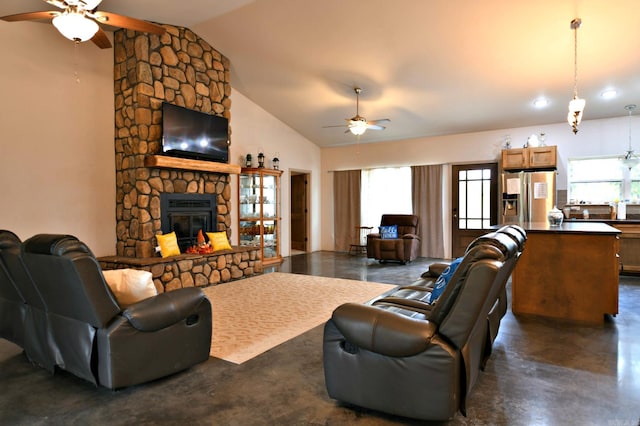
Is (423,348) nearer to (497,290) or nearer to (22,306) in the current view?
(497,290)

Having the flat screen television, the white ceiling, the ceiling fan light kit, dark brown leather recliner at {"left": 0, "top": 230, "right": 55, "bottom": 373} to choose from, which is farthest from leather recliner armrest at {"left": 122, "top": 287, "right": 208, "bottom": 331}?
the white ceiling

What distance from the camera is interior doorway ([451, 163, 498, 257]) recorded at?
25.6 ft

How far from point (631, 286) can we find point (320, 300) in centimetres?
432

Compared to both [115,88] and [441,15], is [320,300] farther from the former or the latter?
[115,88]

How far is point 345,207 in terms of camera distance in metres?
9.51

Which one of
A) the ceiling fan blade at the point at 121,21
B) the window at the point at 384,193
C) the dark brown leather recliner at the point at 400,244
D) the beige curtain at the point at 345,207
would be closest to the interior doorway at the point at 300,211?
the beige curtain at the point at 345,207

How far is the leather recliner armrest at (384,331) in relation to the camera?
6.00ft

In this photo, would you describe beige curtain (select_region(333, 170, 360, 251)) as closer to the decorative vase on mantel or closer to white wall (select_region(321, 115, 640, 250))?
white wall (select_region(321, 115, 640, 250))

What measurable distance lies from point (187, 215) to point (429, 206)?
511 cm

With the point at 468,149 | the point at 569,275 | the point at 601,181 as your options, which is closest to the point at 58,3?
the point at 569,275

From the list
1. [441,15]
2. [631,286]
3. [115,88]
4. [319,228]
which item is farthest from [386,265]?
[115,88]

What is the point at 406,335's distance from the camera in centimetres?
184

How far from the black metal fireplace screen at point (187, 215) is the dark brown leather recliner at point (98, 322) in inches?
123

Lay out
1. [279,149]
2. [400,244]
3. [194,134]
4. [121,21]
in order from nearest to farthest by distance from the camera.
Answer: [121,21]
[194,134]
[400,244]
[279,149]
